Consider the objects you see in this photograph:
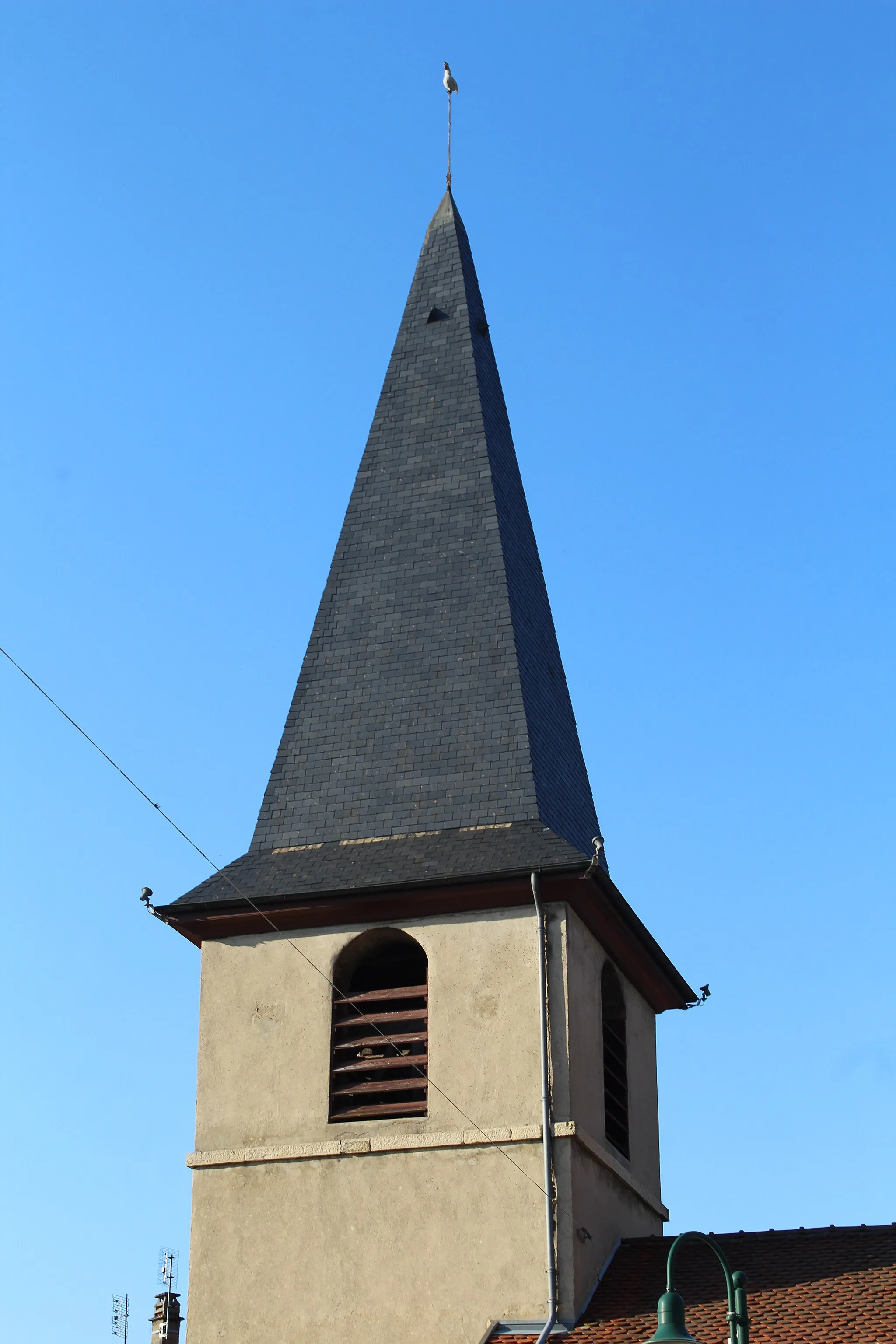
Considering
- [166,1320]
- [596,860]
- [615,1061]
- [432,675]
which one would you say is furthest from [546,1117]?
[166,1320]

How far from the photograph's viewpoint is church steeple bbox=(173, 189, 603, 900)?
1859cm

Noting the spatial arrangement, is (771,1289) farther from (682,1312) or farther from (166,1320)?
(166,1320)

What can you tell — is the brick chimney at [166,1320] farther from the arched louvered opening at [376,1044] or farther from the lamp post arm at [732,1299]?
the lamp post arm at [732,1299]

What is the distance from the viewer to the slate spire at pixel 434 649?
1902 centimetres

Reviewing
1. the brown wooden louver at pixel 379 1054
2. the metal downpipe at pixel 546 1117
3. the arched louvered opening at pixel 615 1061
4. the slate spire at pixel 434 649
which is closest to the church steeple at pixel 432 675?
the slate spire at pixel 434 649

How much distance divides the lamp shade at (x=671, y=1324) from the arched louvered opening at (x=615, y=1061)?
7134mm

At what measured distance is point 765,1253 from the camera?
664 inches

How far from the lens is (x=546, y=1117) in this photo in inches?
655

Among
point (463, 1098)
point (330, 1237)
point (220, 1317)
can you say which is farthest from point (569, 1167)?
point (220, 1317)

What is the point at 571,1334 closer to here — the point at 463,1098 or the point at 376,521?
the point at 463,1098

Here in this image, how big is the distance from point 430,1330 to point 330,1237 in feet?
3.92

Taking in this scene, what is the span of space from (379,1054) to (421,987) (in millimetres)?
702

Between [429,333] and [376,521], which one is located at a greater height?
[429,333]

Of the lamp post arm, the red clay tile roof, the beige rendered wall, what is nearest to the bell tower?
the beige rendered wall
